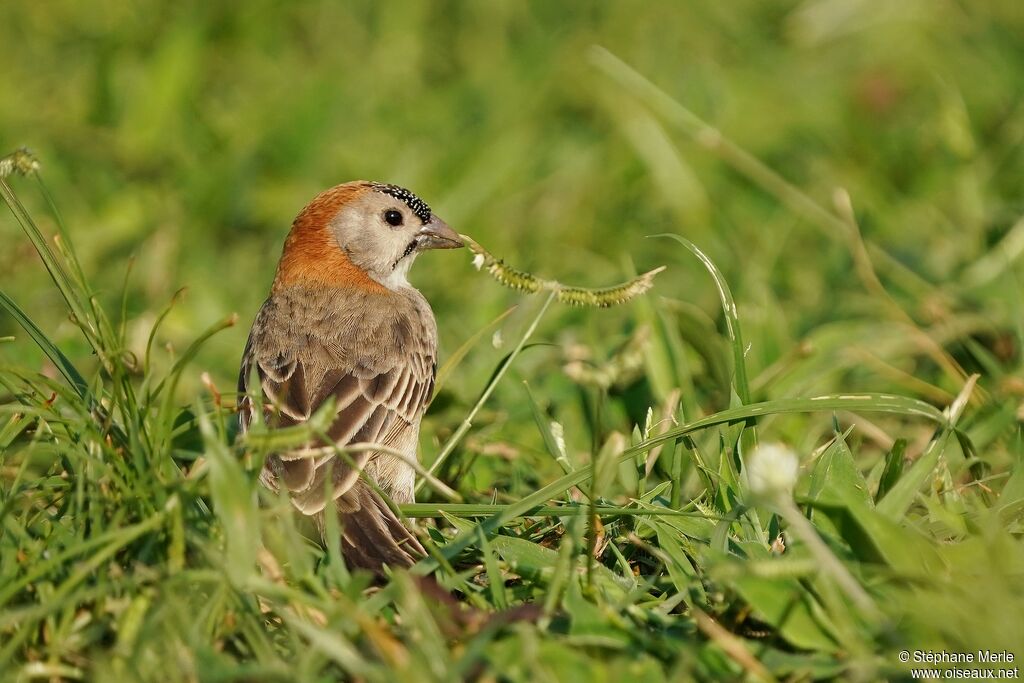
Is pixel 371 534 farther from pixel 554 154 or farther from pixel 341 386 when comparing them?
pixel 554 154

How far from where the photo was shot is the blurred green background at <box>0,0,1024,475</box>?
591cm

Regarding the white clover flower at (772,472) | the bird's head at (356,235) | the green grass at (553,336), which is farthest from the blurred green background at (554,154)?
the white clover flower at (772,472)

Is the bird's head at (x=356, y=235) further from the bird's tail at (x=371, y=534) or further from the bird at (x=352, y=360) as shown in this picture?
the bird's tail at (x=371, y=534)

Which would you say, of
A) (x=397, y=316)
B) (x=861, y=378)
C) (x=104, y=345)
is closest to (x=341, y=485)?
(x=104, y=345)

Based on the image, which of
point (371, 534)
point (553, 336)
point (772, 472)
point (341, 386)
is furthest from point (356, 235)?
point (772, 472)

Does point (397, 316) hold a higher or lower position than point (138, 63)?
lower

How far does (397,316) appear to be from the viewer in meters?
5.11

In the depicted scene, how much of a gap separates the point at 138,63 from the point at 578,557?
6.05 metres

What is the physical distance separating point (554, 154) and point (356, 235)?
3246 millimetres

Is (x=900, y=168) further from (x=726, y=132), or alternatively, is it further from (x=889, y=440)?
(x=889, y=440)

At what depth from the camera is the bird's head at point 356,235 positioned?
17.5 ft

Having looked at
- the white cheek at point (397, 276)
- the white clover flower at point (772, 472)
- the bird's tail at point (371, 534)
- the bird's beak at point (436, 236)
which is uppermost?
the bird's beak at point (436, 236)

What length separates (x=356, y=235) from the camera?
539cm

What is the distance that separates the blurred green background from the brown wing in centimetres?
46
